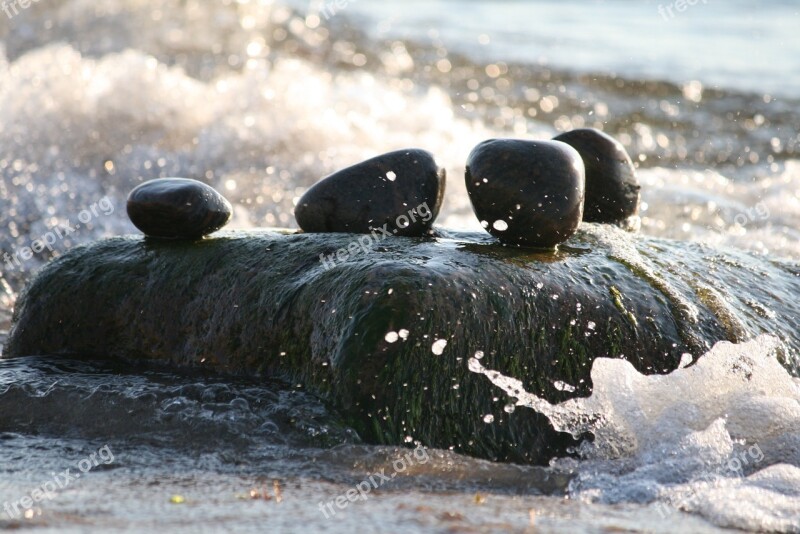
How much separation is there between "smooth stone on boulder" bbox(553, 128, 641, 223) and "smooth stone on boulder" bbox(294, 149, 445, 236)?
0.73 meters

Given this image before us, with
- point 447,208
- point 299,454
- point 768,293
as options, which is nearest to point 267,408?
point 299,454

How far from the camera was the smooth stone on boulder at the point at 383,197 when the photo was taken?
13.2 feet

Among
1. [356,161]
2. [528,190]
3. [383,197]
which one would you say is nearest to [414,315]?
[528,190]

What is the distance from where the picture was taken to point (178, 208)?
4020 millimetres

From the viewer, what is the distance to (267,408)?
3270 mm

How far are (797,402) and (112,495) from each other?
224 cm

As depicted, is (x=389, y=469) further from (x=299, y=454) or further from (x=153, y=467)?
(x=153, y=467)

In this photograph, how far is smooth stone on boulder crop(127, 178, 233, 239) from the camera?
403 cm

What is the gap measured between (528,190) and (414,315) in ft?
2.65

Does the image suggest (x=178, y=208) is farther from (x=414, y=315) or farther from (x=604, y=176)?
(x=604, y=176)

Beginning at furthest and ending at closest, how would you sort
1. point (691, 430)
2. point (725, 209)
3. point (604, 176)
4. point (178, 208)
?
point (725, 209) < point (604, 176) < point (178, 208) < point (691, 430)

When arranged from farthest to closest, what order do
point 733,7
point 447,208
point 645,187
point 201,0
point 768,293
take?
point 733,7 → point 201,0 → point 645,187 → point 447,208 → point 768,293

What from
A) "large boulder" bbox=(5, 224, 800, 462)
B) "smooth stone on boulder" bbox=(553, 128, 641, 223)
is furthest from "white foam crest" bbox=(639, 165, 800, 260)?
"large boulder" bbox=(5, 224, 800, 462)

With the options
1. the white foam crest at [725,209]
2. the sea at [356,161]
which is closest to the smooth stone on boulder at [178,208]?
the sea at [356,161]
